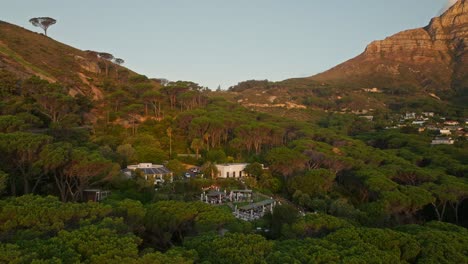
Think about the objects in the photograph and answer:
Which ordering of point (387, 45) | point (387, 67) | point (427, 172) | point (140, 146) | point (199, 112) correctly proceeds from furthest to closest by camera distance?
point (387, 45) → point (387, 67) → point (199, 112) → point (140, 146) → point (427, 172)

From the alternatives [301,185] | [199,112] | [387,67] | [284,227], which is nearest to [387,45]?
[387,67]

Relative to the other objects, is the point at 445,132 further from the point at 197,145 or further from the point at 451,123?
the point at 197,145

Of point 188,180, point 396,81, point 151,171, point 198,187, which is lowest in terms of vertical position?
point 198,187

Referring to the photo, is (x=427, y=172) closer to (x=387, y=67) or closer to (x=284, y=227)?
(x=284, y=227)

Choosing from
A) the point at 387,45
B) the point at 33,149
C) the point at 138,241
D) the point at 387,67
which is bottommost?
the point at 138,241

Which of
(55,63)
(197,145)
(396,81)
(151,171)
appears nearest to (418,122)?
(197,145)

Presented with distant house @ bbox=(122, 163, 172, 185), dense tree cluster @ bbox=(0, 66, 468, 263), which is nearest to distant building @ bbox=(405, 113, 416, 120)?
dense tree cluster @ bbox=(0, 66, 468, 263)

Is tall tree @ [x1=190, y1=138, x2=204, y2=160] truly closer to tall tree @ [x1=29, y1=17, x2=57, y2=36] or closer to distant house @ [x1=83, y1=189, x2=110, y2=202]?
distant house @ [x1=83, y1=189, x2=110, y2=202]

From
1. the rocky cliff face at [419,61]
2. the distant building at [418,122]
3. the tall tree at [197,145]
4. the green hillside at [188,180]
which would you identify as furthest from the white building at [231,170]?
the rocky cliff face at [419,61]
